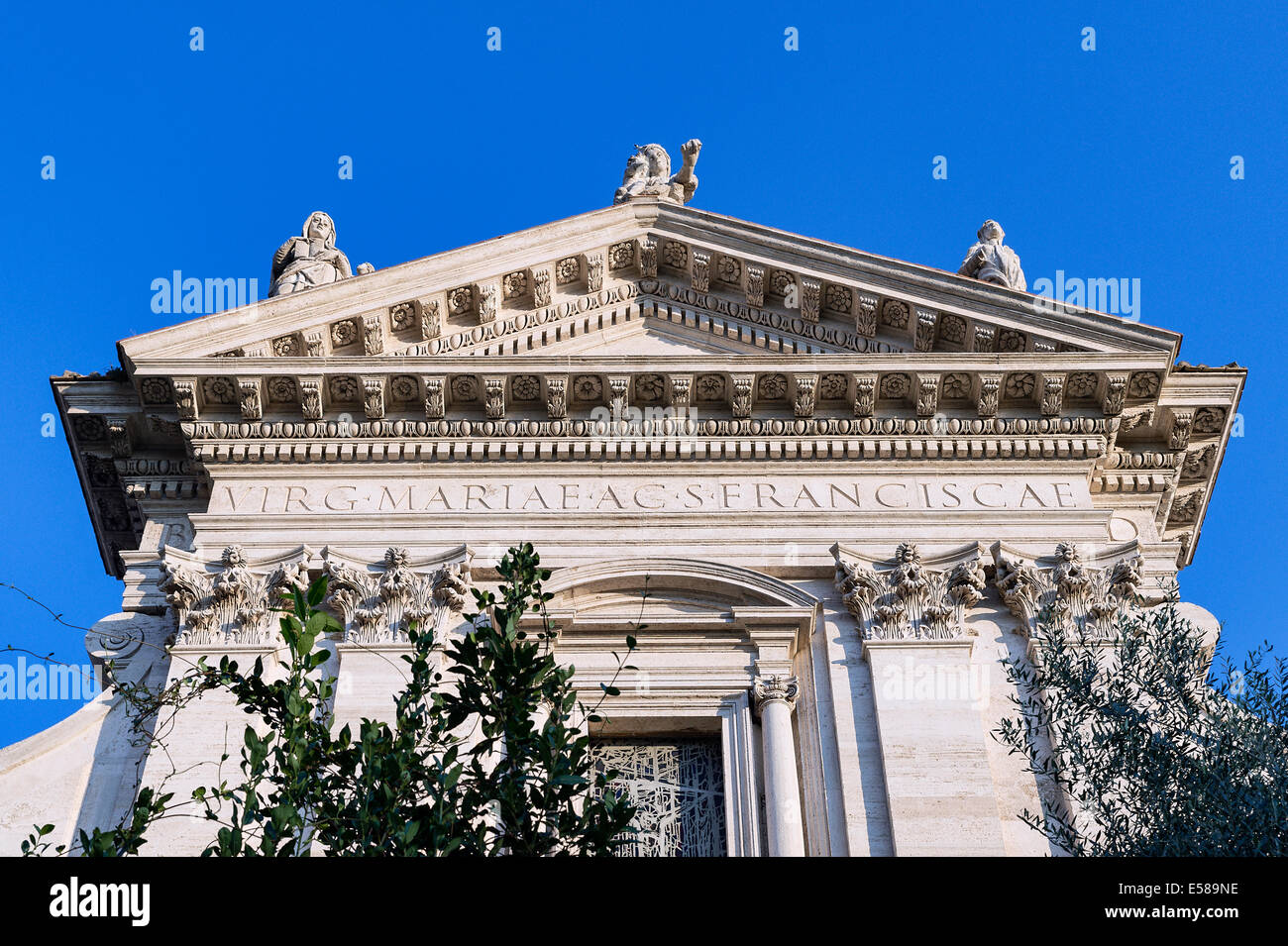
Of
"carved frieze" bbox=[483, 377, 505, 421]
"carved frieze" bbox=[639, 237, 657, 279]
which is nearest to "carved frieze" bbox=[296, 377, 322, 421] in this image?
"carved frieze" bbox=[483, 377, 505, 421]

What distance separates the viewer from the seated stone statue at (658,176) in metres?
19.9

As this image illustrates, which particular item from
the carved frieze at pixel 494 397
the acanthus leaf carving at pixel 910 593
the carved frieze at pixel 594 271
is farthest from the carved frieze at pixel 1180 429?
the carved frieze at pixel 494 397

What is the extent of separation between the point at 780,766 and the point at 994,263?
7.49 metres

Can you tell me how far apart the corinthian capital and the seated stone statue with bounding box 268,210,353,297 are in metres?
7.24

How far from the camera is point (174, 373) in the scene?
16.8 meters

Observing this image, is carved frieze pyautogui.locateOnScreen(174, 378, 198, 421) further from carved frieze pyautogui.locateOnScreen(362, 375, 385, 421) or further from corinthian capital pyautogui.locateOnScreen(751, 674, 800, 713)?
corinthian capital pyautogui.locateOnScreen(751, 674, 800, 713)

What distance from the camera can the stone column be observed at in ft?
45.9

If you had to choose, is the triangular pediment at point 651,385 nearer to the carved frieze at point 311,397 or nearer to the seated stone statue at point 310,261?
the carved frieze at point 311,397

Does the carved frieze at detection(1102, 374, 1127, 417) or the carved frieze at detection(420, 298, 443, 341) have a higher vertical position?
the carved frieze at detection(420, 298, 443, 341)

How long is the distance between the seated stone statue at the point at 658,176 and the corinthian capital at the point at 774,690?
23.8 ft

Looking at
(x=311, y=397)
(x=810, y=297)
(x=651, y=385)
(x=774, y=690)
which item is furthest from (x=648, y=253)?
(x=774, y=690)
